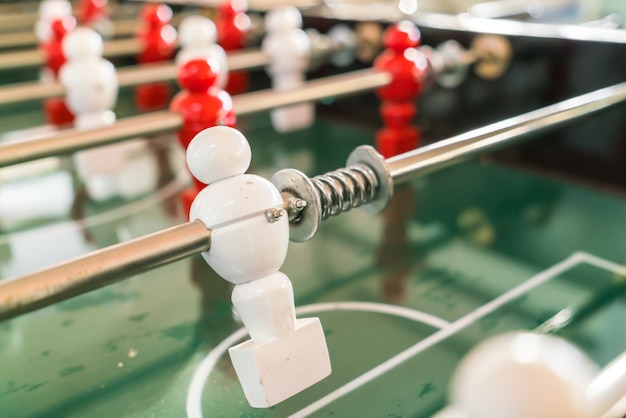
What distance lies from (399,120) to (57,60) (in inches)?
26.6

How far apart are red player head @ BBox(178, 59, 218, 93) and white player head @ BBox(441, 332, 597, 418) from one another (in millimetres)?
593

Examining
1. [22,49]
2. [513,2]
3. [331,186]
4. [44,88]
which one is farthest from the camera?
[513,2]

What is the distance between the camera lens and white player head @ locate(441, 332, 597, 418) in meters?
0.26

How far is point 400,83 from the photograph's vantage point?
1.05m

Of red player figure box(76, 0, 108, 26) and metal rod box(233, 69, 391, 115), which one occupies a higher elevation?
red player figure box(76, 0, 108, 26)

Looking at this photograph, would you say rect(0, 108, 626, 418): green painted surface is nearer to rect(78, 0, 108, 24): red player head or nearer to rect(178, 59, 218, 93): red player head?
rect(178, 59, 218, 93): red player head

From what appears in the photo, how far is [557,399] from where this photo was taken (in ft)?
0.86

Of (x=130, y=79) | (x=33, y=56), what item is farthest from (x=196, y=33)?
(x=33, y=56)

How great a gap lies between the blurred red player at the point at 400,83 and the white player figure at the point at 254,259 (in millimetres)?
593

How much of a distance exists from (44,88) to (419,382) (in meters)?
0.68

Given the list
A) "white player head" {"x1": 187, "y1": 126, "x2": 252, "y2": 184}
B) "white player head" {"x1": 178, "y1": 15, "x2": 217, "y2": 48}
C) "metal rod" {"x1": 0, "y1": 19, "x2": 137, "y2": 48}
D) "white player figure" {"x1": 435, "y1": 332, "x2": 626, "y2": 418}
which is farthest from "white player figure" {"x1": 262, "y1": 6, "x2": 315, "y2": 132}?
"white player figure" {"x1": 435, "y1": 332, "x2": 626, "y2": 418}

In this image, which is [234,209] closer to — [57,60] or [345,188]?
[345,188]

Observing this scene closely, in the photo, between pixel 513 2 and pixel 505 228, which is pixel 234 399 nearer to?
Result: pixel 505 228

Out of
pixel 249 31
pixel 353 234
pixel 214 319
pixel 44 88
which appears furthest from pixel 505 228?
pixel 249 31
